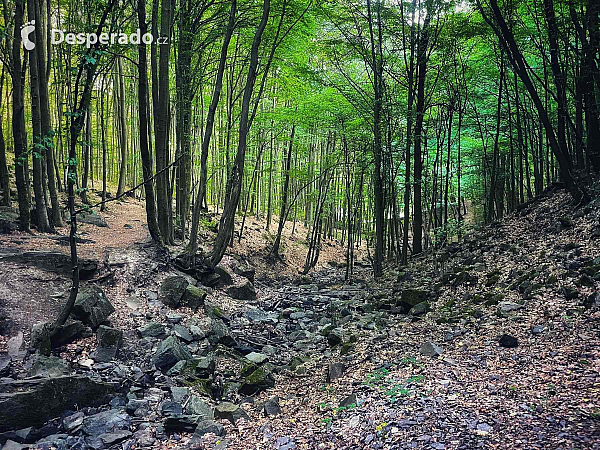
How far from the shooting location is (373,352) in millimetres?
6160

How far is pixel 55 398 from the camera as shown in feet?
14.3

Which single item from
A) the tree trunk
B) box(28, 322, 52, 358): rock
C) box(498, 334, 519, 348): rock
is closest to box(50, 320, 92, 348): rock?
box(28, 322, 52, 358): rock

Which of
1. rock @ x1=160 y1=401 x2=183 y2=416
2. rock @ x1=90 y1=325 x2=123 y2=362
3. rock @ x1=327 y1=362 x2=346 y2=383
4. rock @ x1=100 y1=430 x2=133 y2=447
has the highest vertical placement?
rock @ x1=90 y1=325 x2=123 y2=362

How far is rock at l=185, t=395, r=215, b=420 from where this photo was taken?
4.71m

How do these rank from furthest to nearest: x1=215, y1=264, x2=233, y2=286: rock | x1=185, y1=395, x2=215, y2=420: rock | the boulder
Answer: x1=215, y1=264, x2=233, y2=286: rock, x1=185, y1=395, x2=215, y2=420: rock, the boulder

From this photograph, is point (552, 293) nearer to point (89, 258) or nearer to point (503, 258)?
point (503, 258)

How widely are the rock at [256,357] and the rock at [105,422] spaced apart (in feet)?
8.02

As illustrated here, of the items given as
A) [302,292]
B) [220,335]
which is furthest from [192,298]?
[302,292]

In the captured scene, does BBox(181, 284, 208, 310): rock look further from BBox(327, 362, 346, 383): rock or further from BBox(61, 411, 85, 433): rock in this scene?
BBox(61, 411, 85, 433): rock

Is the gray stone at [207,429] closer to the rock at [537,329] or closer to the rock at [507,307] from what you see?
the rock at [537,329]

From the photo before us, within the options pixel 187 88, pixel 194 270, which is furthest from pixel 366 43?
pixel 194 270

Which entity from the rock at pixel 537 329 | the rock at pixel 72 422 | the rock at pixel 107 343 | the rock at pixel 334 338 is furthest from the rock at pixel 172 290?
the rock at pixel 537 329

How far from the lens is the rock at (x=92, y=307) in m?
5.76

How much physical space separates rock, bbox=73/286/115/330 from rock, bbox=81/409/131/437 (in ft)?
5.68
